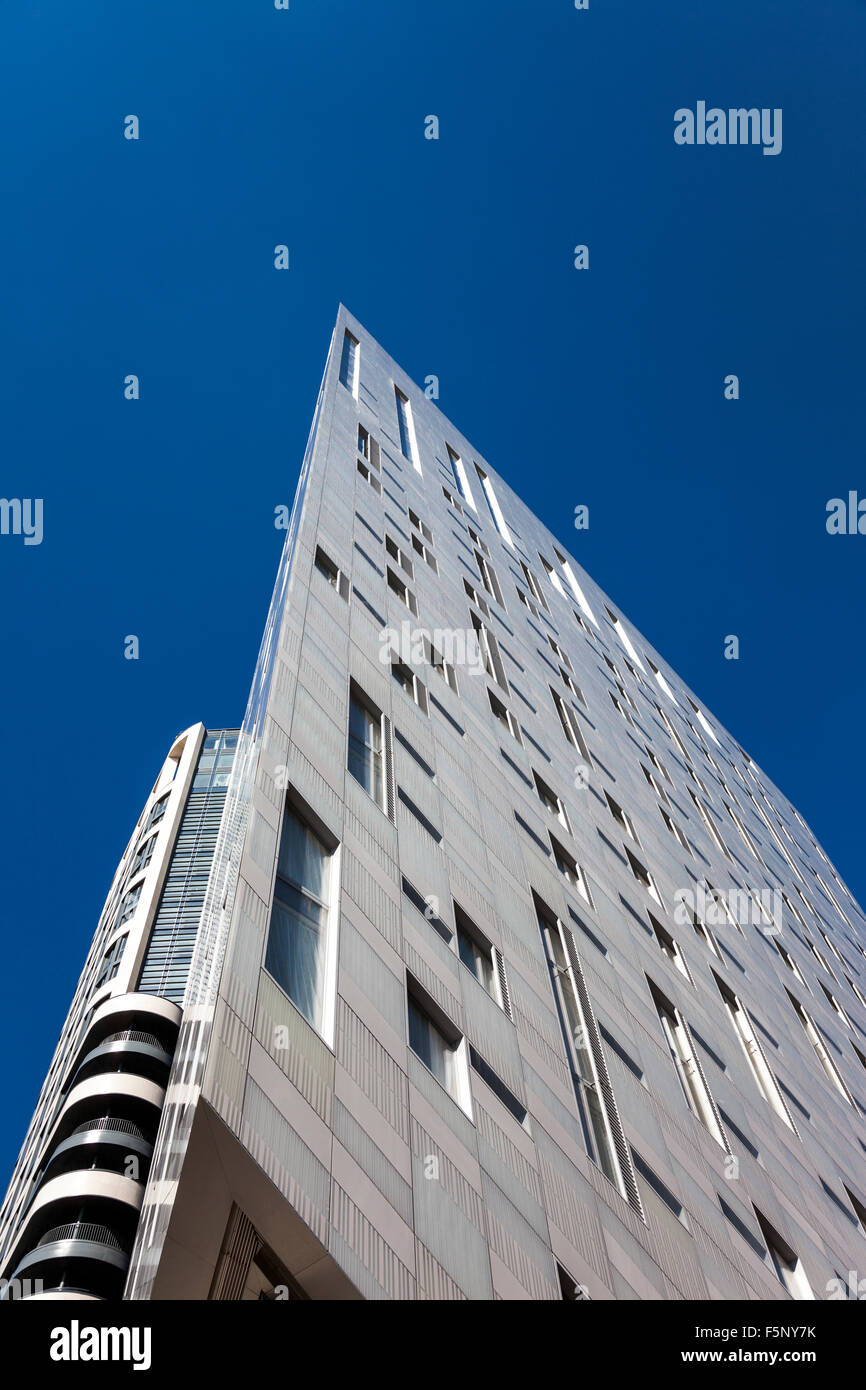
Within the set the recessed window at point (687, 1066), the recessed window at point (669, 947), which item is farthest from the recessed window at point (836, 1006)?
the recessed window at point (687, 1066)

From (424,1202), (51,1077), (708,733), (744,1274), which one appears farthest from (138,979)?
(424,1202)

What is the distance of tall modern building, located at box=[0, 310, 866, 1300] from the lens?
7.79 metres

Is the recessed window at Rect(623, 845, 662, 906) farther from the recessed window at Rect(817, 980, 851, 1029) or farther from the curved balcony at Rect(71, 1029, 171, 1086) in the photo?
the curved balcony at Rect(71, 1029, 171, 1086)

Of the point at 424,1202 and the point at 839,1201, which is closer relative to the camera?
the point at 424,1202

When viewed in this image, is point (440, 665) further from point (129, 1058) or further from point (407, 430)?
point (129, 1058)

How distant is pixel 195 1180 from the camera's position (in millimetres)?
6961

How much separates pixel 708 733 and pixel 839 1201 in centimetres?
3854

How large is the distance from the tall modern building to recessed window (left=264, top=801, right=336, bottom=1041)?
0.13 feet

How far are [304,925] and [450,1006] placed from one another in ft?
7.37

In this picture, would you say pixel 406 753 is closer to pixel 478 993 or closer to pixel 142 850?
pixel 478 993

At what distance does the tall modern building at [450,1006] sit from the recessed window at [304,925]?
4 cm

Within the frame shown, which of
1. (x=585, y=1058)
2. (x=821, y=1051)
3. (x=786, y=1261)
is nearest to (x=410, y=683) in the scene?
A: (x=585, y=1058)
